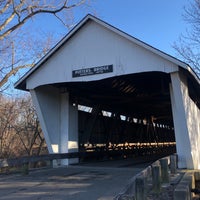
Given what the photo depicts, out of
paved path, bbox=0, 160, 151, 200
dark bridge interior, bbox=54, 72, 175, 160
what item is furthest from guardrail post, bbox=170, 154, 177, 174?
dark bridge interior, bbox=54, 72, 175, 160

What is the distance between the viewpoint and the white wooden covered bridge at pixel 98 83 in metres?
11.1

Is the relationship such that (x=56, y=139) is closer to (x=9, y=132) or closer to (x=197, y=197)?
(x=197, y=197)

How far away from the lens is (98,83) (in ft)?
49.3

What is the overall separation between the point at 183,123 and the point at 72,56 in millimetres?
4974

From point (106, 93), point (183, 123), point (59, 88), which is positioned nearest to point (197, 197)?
point (183, 123)

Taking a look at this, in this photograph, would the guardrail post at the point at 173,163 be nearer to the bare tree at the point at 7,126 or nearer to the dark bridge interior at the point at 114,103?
the dark bridge interior at the point at 114,103

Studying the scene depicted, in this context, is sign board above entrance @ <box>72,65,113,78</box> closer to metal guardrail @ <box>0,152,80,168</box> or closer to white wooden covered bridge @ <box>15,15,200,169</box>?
white wooden covered bridge @ <box>15,15,200,169</box>

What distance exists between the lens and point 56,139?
46.7ft

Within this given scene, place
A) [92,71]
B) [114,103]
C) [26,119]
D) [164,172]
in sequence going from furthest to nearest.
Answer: [26,119]
[114,103]
[92,71]
[164,172]

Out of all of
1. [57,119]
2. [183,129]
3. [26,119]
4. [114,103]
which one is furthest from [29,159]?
[26,119]

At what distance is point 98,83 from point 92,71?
271cm

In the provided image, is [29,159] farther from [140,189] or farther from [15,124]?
[15,124]

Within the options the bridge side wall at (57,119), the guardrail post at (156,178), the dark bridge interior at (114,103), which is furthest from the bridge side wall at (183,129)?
the bridge side wall at (57,119)

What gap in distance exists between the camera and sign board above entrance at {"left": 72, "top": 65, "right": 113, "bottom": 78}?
12102 millimetres
